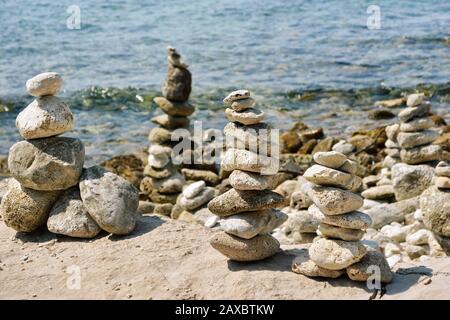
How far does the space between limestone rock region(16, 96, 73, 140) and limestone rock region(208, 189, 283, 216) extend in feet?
6.78

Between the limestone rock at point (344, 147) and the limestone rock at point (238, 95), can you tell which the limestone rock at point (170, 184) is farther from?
the limestone rock at point (238, 95)

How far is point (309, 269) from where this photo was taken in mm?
7090

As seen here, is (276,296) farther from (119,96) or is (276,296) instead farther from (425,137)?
(119,96)

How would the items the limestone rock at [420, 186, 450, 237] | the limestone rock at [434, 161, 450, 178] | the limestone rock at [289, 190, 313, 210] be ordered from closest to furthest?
1. the limestone rock at [434, 161, 450, 178]
2. the limestone rock at [420, 186, 450, 237]
3. the limestone rock at [289, 190, 313, 210]

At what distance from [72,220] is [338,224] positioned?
309cm

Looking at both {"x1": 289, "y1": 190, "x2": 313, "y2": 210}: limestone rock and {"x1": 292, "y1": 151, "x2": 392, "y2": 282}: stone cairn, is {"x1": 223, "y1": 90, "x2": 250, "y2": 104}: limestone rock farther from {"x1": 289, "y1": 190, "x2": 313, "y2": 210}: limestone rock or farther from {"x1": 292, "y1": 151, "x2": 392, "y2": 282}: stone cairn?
{"x1": 289, "y1": 190, "x2": 313, "y2": 210}: limestone rock

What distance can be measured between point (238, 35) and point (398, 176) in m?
19.7

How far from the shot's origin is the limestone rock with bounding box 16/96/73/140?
27.2ft

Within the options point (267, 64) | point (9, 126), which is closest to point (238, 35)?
point (267, 64)

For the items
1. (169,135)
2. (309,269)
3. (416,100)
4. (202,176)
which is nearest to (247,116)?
(309,269)

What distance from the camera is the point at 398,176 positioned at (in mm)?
11227

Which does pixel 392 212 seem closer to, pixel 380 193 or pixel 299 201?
pixel 380 193

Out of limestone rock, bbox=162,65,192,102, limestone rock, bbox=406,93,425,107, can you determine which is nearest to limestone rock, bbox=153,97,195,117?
limestone rock, bbox=162,65,192,102

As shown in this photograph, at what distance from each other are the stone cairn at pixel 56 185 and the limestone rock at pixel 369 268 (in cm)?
269
